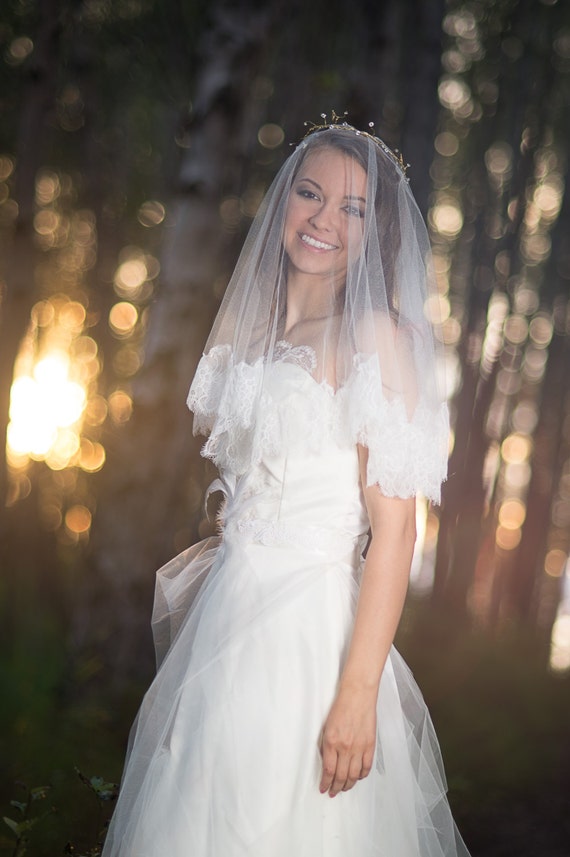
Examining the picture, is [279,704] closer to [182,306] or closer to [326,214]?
[326,214]

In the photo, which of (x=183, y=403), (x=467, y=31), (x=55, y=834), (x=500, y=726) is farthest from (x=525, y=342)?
(x=55, y=834)

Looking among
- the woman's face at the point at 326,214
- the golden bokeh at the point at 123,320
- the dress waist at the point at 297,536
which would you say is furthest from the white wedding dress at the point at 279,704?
the golden bokeh at the point at 123,320

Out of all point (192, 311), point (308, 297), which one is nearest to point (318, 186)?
point (308, 297)

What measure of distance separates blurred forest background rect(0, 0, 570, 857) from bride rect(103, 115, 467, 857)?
1.03 ft

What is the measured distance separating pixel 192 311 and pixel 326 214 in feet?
9.92

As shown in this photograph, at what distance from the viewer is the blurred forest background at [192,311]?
565 cm

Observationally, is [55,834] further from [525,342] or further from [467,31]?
[525,342]

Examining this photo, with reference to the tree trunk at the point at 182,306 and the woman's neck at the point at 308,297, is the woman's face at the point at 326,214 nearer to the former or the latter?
the woman's neck at the point at 308,297

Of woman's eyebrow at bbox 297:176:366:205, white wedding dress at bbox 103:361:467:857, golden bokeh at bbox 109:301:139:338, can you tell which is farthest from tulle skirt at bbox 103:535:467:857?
golden bokeh at bbox 109:301:139:338

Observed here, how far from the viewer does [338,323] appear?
8.72ft

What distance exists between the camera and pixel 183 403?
223 inches

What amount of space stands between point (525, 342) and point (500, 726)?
34.0 feet

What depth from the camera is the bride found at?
90.7 inches

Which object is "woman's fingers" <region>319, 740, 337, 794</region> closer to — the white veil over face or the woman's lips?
the white veil over face
